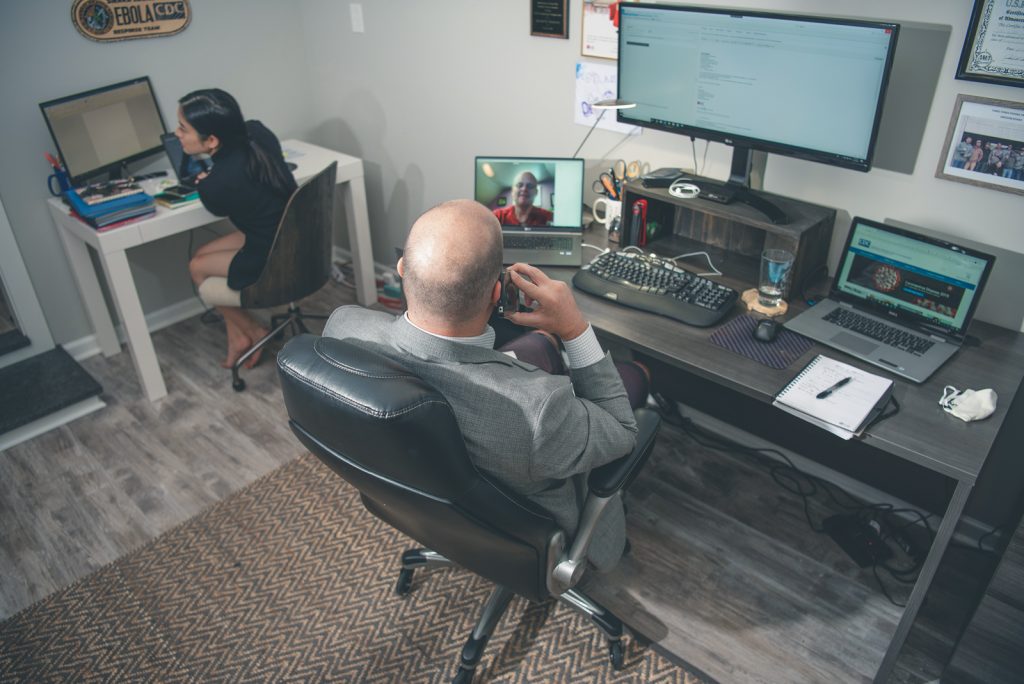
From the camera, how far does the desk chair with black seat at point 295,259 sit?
274 centimetres

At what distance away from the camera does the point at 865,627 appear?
2.03 m

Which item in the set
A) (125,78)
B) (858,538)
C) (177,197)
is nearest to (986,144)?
(858,538)

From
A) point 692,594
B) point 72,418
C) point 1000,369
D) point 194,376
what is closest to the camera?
point 1000,369

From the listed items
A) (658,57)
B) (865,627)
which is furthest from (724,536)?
(658,57)

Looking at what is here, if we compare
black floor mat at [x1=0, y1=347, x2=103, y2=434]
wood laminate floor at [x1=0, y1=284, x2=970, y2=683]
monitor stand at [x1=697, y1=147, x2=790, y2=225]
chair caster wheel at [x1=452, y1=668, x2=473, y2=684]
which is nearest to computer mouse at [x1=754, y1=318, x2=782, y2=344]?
monitor stand at [x1=697, y1=147, x2=790, y2=225]

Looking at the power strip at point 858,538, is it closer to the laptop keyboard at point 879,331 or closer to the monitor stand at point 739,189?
the laptop keyboard at point 879,331

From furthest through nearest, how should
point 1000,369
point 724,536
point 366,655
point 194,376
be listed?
point 194,376, point 724,536, point 366,655, point 1000,369

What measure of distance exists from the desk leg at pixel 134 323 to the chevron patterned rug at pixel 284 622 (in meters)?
0.80

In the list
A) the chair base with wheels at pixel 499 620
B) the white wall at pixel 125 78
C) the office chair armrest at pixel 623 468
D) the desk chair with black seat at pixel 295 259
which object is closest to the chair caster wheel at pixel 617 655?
the chair base with wheels at pixel 499 620

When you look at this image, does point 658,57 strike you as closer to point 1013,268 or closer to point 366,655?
point 1013,268

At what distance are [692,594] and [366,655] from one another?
0.91 meters

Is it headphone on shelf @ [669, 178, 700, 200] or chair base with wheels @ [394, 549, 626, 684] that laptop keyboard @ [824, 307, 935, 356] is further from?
chair base with wheels @ [394, 549, 626, 684]

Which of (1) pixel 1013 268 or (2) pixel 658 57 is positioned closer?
(1) pixel 1013 268

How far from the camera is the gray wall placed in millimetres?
2070
